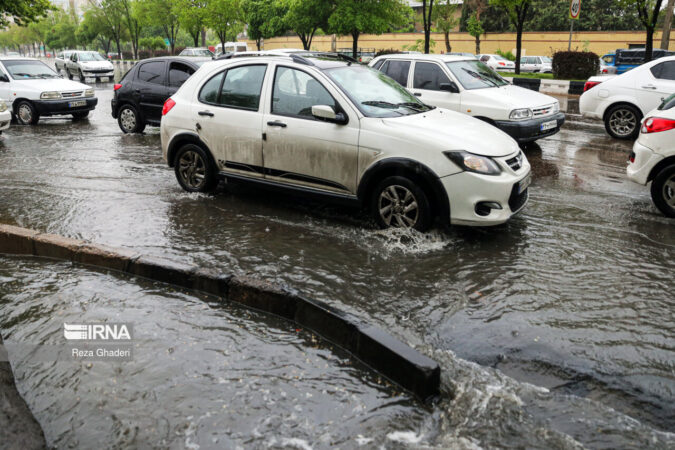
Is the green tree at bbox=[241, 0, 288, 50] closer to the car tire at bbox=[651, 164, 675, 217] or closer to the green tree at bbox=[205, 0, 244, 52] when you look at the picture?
the green tree at bbox=[205, 0, 244, 52]

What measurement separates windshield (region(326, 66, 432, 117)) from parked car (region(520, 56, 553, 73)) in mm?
37774

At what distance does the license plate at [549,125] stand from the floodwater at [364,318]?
2627 mm

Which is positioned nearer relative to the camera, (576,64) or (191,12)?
(576,64)

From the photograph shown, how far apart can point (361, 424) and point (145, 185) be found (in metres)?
5.98

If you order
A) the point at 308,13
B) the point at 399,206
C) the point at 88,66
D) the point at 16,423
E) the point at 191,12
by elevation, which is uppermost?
the point at 191,12

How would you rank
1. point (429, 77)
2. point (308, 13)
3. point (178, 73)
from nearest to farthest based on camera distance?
point (429, 77) → point (178, 73) → point (308, 13)

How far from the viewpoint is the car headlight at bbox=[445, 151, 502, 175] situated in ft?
17.2

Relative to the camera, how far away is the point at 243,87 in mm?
6516

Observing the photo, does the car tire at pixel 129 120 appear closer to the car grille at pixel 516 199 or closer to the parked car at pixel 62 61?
the car grille at pixel 516 199

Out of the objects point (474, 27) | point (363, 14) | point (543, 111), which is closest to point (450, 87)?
point (543, 111)

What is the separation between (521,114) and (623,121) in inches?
130

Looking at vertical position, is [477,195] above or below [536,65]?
below

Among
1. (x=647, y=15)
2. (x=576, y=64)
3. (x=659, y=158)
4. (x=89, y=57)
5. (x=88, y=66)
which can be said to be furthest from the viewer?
(x=89, y=57)

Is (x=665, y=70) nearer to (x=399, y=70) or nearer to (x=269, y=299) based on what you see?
(x=399, y=70)
